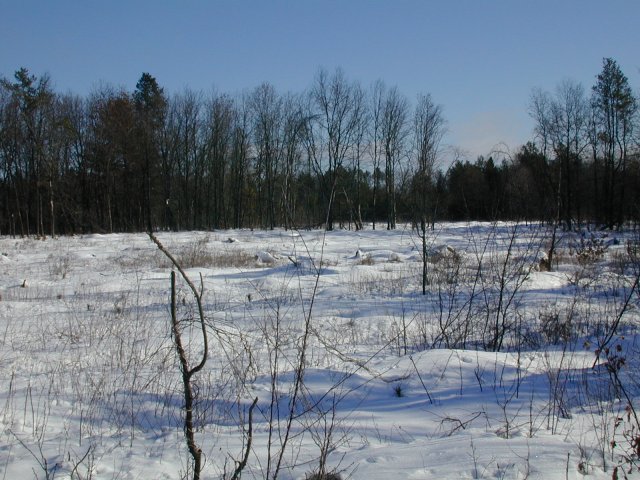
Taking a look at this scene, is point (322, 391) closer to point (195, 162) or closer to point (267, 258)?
point (267, 258)

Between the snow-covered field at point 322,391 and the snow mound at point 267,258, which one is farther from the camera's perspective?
the snow mound at point 267,258

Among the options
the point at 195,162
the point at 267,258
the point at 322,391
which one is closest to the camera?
the point at 322,391

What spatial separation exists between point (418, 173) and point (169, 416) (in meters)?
5.89

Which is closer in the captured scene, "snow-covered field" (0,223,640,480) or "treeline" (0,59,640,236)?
"snow-covered field" (0,223,640,480)

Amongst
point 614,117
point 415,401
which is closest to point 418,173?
point 415,401

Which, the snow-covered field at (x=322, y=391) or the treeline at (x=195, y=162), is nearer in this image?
the snow-covered field at (x=322, y=391)

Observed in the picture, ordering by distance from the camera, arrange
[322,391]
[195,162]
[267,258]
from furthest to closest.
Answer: [195,162] → [267,258] → [322,391]

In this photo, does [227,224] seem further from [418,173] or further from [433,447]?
[433,447]

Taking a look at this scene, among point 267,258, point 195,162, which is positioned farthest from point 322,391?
point 195,162

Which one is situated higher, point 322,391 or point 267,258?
point 267,258

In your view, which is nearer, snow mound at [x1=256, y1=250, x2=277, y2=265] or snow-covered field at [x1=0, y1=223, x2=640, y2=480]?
snow-covered field at [x1=0, y1=223, x2=640, y2=480]

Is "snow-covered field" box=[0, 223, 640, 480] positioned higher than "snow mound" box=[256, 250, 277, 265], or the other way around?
"snow mound" box=[256, 250, 277, 265]

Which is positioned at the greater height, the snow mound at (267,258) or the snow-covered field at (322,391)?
the snow mound at (267,258)

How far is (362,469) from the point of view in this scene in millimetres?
2344
